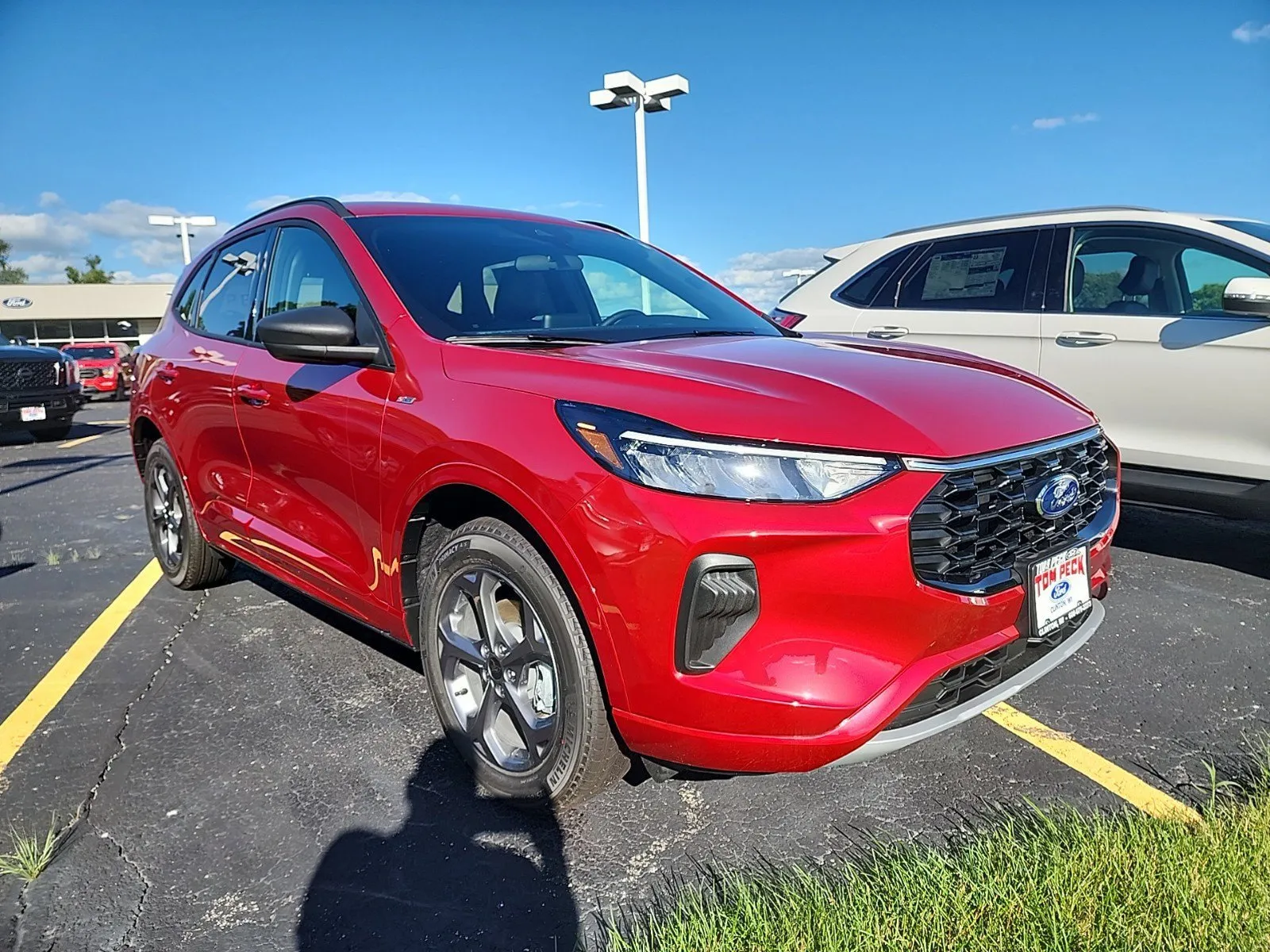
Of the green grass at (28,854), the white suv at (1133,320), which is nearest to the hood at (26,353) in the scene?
the white suv at (1133,320)

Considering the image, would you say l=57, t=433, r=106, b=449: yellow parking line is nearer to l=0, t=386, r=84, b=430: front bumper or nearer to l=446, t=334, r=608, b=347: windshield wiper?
l=0, t=386, r=84, b=430: front bumper

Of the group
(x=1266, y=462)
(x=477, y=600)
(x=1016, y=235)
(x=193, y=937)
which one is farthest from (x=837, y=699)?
(x=1016, y=235)

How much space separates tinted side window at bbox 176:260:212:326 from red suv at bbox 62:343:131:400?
20.6 m

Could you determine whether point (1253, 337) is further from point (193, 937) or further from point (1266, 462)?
point (193, 937)

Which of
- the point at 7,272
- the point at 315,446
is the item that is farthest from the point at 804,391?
the point at 7,272

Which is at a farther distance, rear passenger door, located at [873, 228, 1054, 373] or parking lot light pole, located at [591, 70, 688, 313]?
parking lot light pole, located at [591, 70, 688, 313]

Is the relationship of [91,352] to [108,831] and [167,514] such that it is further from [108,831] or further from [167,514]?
[108,831]

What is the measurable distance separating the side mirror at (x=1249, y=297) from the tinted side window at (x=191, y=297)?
187 inches

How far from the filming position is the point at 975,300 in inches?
204

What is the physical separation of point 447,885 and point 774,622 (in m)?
1.05

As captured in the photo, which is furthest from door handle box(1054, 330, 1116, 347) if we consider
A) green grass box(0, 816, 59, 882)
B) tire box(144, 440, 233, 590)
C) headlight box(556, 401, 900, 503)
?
green grass box(0, 816, 59, 882)

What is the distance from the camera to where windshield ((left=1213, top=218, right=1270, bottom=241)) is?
4.30 metres

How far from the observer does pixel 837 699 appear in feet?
6.22

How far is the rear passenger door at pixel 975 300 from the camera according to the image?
4.92 metres
